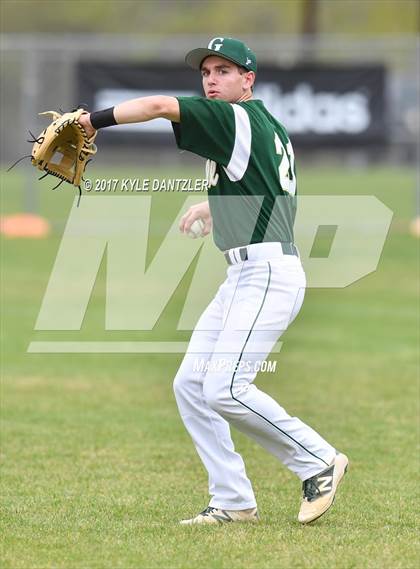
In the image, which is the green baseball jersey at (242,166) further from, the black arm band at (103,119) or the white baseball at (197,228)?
the white baseball at (197,228)

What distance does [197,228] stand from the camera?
22.7 ft

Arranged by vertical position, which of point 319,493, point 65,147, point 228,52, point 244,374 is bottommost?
point 319,493

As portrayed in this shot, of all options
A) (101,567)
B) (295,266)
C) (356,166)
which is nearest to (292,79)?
(295,266)

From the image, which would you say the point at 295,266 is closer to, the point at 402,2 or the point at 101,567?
the point at 101,567

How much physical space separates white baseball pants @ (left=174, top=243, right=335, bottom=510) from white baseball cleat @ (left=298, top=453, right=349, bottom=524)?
4cm

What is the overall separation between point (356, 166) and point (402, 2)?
18.4 m

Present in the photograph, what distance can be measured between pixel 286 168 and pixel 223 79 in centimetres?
58

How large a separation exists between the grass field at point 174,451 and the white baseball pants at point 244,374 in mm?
345

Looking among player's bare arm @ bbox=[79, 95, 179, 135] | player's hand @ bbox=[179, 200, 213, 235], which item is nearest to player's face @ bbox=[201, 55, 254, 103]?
player's bare arm @ bbox=[79, 95, 179, 135]

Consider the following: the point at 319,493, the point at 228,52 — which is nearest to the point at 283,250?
the point at 228,52

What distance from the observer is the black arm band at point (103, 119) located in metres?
5.93

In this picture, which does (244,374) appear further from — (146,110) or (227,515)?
(146,110)

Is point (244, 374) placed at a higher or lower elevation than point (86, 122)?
lower

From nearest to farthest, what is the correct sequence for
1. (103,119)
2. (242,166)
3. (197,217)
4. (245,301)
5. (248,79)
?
1. (103,119)
2. (242,166)
3. (245,301)
4. (248,79)
5. (197,217)
